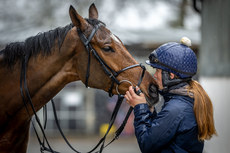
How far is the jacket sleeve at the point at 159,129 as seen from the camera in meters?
2.06

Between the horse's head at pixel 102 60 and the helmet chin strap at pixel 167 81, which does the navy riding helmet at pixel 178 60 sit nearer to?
the helmet chin strap at pixel 167 81

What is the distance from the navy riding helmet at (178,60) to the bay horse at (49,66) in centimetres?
36

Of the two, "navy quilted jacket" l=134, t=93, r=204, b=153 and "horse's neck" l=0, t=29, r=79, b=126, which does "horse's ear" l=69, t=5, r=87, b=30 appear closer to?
"horse's neck" l=0, t=29, r=79, b=126

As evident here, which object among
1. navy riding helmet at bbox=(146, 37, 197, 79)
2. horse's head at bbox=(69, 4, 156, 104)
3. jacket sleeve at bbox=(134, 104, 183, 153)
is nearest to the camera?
jacket sleeve at bbox=(134, 104, 183, 153)

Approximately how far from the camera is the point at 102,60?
2656 mm

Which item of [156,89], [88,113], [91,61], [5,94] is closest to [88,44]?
[91,61]

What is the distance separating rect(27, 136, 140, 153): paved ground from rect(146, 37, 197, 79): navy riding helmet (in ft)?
24.1

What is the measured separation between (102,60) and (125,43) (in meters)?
7.23

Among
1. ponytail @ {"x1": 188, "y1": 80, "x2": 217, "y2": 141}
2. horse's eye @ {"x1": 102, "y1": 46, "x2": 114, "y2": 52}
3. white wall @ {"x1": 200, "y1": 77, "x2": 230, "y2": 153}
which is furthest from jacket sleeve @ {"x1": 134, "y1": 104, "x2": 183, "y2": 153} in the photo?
white wall @ {"x1": 200, "y1": 77, "x2": 230, "y2": 153}

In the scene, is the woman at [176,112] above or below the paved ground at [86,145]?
above

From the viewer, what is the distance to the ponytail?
82.6 inches

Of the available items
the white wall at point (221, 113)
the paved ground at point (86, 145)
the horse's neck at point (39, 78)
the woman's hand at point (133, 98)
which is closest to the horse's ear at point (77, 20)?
the horse's neck at point (39, 78)

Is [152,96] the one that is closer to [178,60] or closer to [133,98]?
[133,98]

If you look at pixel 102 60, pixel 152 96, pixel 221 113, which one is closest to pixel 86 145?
pixel 221 113
